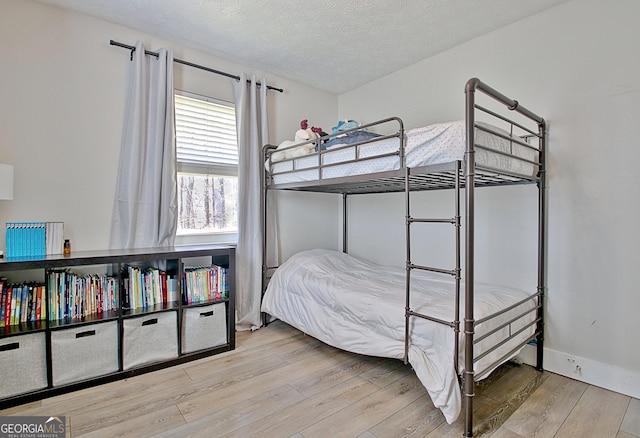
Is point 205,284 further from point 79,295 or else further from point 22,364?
point 22,364

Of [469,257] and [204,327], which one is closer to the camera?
[469,257]

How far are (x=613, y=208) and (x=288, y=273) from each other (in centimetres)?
232

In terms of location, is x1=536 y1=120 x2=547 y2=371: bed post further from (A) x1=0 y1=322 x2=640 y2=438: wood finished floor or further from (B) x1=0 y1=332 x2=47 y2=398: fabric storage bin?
(B) x1=0 y1=332 x2=47 y2=398: fabric storage bin

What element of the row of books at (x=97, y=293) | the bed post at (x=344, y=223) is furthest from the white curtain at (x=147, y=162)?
the bed post at (x=344, y=223)

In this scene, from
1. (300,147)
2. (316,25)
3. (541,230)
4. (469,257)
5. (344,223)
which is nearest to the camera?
(469,257)

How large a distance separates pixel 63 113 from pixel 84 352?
1604 millimetres

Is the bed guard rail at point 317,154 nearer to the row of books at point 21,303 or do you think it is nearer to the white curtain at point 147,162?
the white curtain at point 147,162

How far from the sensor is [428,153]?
5.97 feet

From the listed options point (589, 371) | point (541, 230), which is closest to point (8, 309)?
point (541, 230)

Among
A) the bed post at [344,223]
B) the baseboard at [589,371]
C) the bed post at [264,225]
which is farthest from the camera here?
the bed post at [344,223]

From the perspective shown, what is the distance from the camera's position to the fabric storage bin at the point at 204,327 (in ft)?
7.83

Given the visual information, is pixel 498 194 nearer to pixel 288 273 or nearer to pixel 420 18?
pixel 420 18

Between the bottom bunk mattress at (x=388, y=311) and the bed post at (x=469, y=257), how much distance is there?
5 centimetres

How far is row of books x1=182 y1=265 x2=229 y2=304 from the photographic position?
8.10 feet
